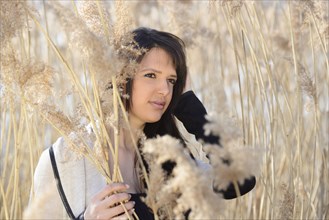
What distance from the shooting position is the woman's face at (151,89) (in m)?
1.49

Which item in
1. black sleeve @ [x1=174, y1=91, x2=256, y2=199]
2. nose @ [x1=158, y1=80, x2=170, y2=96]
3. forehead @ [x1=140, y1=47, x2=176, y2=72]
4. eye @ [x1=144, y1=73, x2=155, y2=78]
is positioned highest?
forehead @ [x1=140, y1=47, x2=176, y2=72]

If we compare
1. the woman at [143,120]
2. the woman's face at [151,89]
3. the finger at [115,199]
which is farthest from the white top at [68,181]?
the finger at [115,199]

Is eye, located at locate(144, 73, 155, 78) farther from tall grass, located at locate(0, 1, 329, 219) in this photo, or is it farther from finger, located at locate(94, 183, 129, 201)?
finger, located at locate(94, 183, 129, 201)

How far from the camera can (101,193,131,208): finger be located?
1114 mm

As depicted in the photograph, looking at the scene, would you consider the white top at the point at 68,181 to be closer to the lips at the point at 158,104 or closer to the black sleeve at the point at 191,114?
the lips at the point at 158,104

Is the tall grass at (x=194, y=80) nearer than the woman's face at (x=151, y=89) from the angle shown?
Yes

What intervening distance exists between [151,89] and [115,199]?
42cm

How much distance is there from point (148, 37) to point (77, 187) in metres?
0.41

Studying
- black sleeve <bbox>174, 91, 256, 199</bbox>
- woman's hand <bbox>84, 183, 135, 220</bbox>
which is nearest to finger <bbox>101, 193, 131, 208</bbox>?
woman's hand <bbox>84, 183, 135, 220</bbox>

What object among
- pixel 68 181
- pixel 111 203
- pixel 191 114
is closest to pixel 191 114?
pixel 191 114

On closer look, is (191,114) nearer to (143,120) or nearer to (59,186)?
(143,120)

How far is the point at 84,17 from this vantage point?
1118 millimetres

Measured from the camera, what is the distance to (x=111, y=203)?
1.13m

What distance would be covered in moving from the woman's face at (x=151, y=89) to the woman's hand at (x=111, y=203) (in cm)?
36
